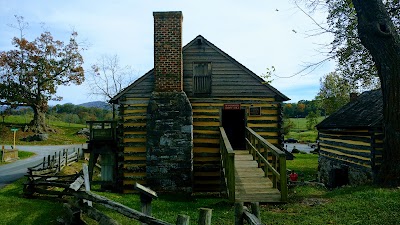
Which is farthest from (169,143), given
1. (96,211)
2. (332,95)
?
(332,95)

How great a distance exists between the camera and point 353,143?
1777 cm

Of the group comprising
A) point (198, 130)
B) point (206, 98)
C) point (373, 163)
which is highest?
point (206, 98)

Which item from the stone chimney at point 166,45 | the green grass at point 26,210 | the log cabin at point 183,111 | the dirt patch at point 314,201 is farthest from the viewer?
the stone chimney at point 166,45

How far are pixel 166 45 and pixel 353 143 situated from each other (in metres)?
11.5

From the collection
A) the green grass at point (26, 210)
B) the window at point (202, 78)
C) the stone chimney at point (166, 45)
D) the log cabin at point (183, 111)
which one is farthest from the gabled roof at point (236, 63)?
the green grass at point (26, 210)

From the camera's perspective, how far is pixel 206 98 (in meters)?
15.3

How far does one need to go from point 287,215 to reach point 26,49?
135 ft

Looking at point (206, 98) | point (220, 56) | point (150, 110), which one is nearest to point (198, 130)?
point (206, 98)

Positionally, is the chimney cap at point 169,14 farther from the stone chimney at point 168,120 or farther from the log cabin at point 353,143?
the log cabin at point 353,143

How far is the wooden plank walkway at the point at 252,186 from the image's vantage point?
941 cm

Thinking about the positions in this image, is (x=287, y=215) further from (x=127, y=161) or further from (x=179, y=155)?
(x=127, y=161)

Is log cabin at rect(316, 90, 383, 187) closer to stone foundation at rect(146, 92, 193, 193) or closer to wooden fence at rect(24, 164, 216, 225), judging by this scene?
stone foundation at rect(146, 92, 193, 193)

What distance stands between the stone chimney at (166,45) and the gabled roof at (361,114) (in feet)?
32.6

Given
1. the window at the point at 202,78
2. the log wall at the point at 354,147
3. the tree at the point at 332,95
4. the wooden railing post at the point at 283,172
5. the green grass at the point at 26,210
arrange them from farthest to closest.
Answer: the tree at the point at 332,95
the log wall at the point at 354,147
the window at the point at 202,78
the wooden railing post at the point at 283,172
the green grass at the point at 26,210
